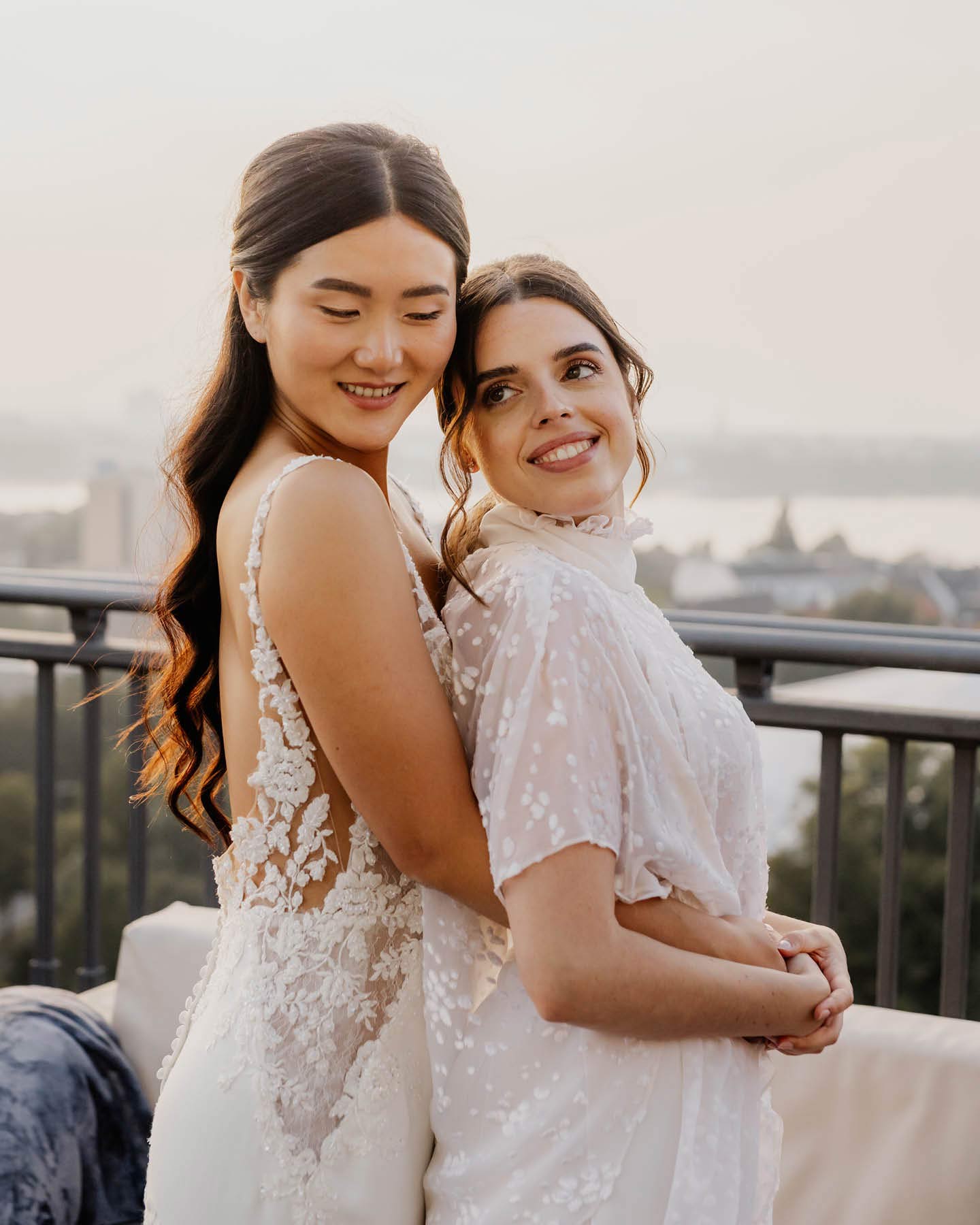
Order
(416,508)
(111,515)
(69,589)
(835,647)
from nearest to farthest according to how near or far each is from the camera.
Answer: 1. (416,508)
2. (835,647)
3. (69,589)
4. (111,515)


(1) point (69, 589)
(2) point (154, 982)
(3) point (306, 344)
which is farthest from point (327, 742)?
(1) point (69, 589)

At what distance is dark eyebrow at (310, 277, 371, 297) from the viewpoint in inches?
49.3

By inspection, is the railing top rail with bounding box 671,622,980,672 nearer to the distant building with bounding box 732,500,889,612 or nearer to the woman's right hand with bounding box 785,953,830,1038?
the woman's right hand with bounding box 785,953,830,1038

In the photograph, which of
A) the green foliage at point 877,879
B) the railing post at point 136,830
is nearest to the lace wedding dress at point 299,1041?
the railing post at point 136,830

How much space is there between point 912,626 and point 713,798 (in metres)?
0.91

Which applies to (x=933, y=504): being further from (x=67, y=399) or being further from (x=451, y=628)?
(x=451, y=628)

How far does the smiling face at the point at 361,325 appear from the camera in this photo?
1.26m

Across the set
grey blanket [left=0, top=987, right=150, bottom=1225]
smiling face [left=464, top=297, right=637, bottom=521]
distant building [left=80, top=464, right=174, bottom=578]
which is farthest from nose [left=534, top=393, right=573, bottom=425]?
distant building [left=80, top=464, right=174, bottom=578]

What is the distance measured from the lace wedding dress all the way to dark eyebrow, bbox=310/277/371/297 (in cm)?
18

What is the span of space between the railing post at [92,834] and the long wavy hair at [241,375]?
104cm

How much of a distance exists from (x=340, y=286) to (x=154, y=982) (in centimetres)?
149

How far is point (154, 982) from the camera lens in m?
2.26

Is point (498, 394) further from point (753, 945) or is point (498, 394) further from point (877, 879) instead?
point (877, 879)

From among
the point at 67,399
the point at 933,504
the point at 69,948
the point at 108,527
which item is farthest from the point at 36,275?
the point at 108,527
